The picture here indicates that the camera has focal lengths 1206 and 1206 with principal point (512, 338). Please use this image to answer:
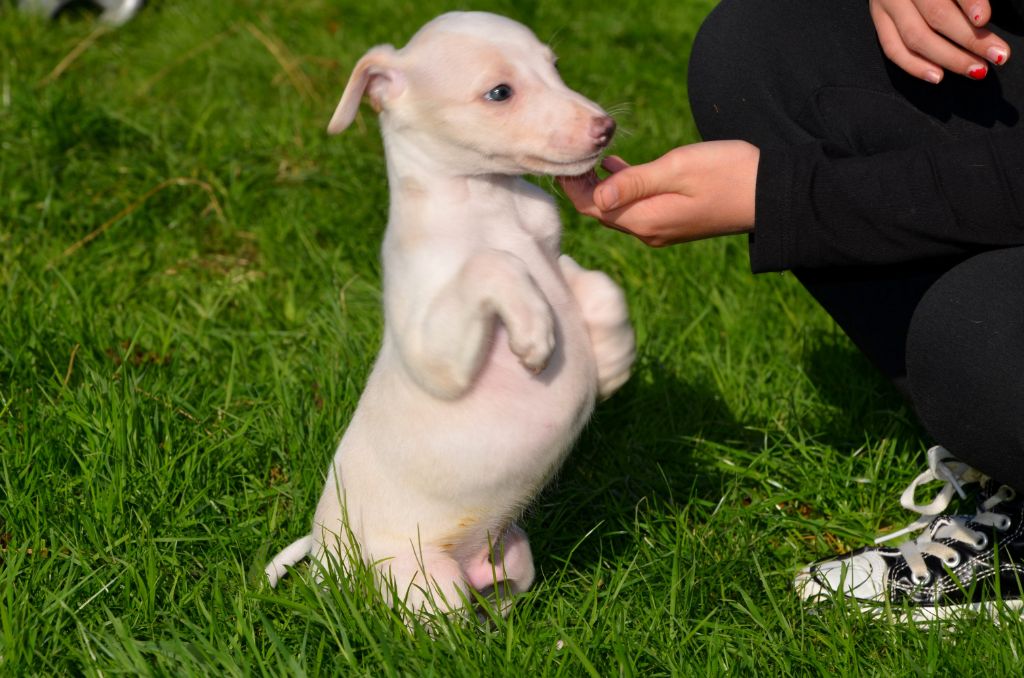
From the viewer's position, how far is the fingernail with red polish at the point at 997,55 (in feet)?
8.31

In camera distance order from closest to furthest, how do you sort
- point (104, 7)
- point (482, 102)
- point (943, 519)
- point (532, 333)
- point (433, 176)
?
point (532, 333)
point (482, 102)
point (433, 176)
point (943, 519)
point (104, 7)

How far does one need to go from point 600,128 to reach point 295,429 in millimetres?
1380

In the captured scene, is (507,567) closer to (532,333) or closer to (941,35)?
(532,333)

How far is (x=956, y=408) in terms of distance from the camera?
259 centimetres

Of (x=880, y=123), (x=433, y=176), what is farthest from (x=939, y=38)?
Result: (x=433, y=176)

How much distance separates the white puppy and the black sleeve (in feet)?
1.30

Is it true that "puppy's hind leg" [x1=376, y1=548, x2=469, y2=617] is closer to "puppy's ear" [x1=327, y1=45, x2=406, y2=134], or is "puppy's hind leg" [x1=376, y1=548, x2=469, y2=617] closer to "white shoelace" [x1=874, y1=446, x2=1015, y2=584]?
"puppy's ear" [x1=327, y1=45, x2=406, y2=134]

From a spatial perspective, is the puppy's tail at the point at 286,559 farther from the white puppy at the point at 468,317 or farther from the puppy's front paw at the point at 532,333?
the puppy's front paw at the point at 532,333

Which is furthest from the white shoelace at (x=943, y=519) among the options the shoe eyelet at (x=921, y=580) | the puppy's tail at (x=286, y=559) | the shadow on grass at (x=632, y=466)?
the puppy's tail at (x=286, y=559)

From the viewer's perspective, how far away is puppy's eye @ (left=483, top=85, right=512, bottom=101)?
246 centimetres

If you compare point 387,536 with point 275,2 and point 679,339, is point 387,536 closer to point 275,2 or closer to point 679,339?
point 679,339

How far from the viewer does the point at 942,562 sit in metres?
2.93

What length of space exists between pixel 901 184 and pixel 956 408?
50 cm

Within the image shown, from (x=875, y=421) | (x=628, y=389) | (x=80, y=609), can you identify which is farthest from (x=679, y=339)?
(x=80, y=609)
